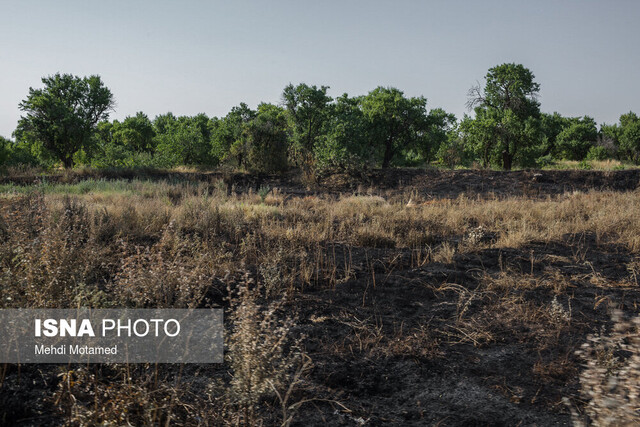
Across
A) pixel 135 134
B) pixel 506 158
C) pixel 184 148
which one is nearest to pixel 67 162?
pixel 184 148

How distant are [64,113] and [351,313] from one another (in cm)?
2324

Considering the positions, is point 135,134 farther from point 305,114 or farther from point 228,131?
point 305,114

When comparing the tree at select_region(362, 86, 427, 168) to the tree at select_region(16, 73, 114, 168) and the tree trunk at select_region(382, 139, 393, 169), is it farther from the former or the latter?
the tree at select_region(16, 73, 114, 168)

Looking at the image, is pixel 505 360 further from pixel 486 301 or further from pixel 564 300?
pixel 564 300

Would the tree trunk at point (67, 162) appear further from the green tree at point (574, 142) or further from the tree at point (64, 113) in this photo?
the green tree at point (574, 142)

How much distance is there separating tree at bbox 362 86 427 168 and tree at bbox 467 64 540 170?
3.09m

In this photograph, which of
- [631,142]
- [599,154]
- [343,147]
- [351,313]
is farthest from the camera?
[631,142]

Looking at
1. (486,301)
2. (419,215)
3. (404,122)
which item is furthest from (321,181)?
(486,301)

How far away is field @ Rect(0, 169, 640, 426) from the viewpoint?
2594 millimetres

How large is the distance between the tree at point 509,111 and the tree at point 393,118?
122 inches

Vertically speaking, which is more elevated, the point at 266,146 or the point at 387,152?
the point at 266,146

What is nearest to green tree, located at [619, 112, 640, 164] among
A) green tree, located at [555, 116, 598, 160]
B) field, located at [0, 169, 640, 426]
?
green tree, located at [555, 116, 598, 160]

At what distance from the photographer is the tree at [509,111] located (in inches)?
824

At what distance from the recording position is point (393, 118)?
21.0 metres
